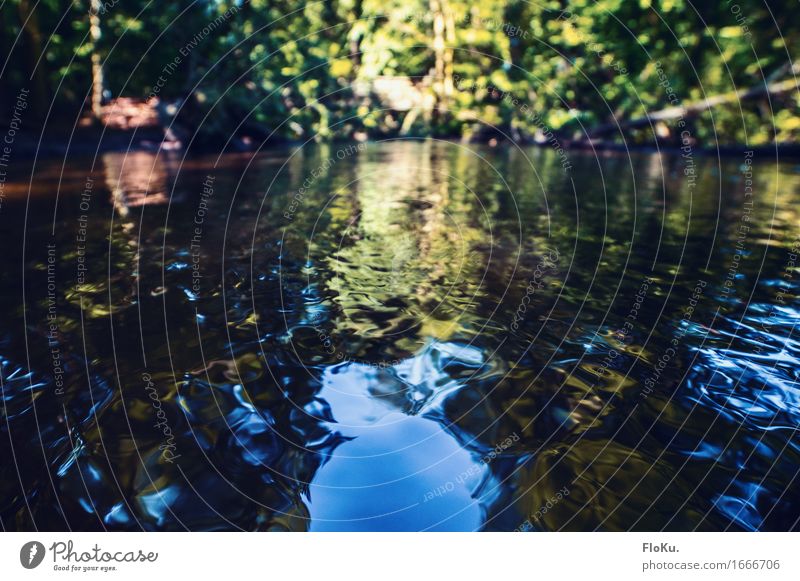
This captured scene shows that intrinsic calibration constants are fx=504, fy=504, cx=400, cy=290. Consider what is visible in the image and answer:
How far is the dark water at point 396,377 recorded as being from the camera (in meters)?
1.93

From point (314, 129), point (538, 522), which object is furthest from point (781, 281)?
point (314, 129)

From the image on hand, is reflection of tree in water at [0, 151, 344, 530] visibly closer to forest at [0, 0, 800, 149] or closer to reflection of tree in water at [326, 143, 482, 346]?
reflection of tree in water at [326, 143, 482, 346]

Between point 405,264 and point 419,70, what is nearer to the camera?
point 405,264

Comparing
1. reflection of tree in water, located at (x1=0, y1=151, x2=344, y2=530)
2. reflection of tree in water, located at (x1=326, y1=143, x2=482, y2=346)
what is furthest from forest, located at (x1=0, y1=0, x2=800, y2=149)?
reflection of tree in water, located at (x1=0, y1=151, x2=344, y2=530)

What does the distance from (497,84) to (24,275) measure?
24905 millimetres

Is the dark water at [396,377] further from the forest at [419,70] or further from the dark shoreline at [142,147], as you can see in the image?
the forest at [419,70]

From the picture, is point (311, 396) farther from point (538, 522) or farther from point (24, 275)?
point (24, 275)

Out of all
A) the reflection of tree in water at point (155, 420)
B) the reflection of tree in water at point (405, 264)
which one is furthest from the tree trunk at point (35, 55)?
the reflection of tree in water at point (155, 420)

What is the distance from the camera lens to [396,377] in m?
2.78

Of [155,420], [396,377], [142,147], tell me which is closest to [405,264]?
[396,377]

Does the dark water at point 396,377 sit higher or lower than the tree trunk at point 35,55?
lower

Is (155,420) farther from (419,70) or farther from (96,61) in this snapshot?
(419,70)

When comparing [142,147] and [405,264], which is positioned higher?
[142,147]

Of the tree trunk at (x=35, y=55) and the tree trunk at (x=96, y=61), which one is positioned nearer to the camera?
the tree trunk at (x=35, y=55)
